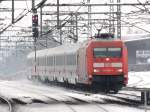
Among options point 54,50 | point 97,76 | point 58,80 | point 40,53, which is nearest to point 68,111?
point 97,76

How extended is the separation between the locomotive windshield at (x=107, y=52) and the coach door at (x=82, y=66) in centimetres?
91

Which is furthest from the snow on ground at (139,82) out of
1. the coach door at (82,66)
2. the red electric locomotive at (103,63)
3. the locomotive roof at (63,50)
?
the red electric locomotive at (103,63)

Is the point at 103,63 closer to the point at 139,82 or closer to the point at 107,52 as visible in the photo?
the point at 107,52

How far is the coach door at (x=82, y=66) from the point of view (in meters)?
29.9

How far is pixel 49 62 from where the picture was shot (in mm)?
46062

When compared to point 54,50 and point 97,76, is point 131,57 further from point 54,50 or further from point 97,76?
point 97,76

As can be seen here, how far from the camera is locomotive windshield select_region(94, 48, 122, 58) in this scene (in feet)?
96.8

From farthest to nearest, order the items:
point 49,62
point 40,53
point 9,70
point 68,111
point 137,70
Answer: point 9,70, point 137,70, point 40,53, point 49,62, point 68,111

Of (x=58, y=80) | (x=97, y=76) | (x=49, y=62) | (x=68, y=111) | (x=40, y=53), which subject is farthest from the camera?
(x=40, y=53)

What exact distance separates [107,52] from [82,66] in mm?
1942

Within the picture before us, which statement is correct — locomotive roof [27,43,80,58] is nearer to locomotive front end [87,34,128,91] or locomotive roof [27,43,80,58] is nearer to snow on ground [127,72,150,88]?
locomotive front end [87,34,128,91]

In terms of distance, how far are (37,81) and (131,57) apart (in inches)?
1643

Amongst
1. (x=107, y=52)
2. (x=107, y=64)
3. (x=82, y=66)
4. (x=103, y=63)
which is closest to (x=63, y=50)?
(x=82, y=66)

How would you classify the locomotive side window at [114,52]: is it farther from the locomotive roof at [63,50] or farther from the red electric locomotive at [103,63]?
the locomotive roof at [63,50]
